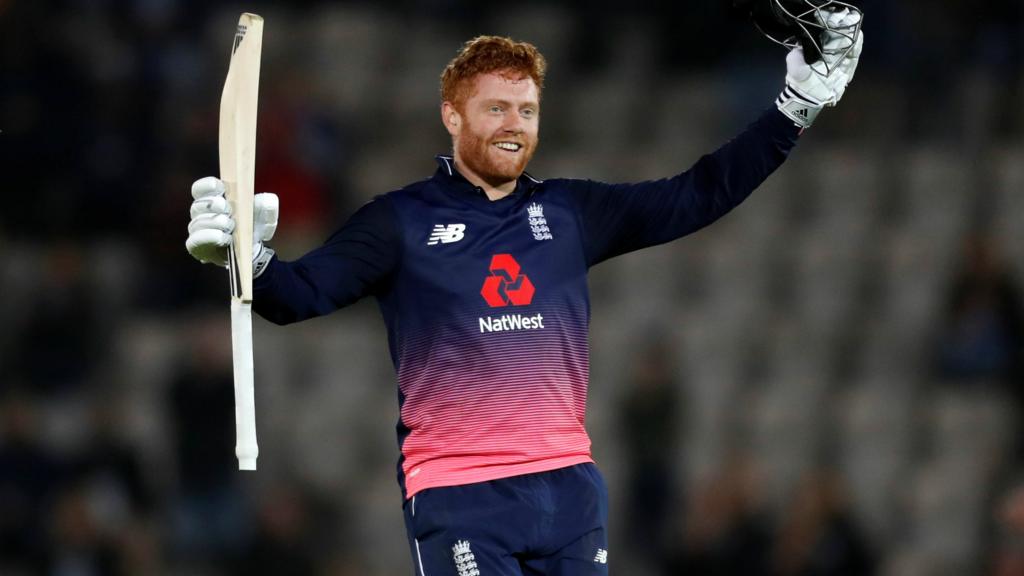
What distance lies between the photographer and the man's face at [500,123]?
5320mm

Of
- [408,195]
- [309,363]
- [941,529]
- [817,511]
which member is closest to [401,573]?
[309,363]

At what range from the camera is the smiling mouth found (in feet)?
17.5

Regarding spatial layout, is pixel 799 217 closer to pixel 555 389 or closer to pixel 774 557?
pixel 774 557

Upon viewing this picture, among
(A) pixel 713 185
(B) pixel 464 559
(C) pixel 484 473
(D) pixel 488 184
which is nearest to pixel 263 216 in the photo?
(D) pixel 488 184

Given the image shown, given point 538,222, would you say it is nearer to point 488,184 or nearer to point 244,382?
point 488,184

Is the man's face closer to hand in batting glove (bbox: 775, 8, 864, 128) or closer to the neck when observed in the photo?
the neck

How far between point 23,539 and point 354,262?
19.0 feet

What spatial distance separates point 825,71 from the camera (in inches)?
217

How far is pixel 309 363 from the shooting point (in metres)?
11.6

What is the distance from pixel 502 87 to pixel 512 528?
1300mm

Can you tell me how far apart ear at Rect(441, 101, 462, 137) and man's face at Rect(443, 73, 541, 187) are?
0.07 ft

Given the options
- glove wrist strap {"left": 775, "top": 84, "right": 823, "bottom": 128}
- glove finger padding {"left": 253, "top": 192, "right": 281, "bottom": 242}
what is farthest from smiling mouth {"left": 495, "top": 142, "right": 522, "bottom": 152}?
glove wrist strap {"left": 775, "top": 84, "right": 823, "bottom": 128}

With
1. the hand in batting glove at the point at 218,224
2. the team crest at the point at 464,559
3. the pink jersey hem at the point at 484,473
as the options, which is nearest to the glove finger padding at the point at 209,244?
the hand in batting glove at the point at 218,224

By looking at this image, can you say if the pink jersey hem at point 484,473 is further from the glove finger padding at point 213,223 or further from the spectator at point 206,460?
the spectator at point 206,460
